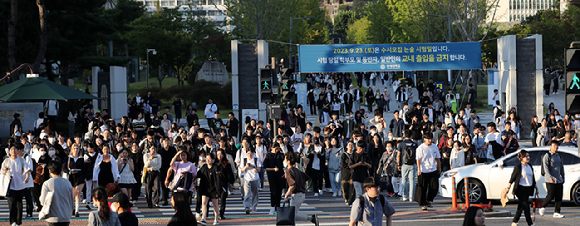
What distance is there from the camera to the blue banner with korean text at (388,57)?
31062 mm

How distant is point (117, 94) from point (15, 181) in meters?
22.9

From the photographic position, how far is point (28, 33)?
32656mm

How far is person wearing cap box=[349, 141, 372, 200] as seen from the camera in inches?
583

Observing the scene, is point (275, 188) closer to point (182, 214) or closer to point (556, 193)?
point (556, 193)

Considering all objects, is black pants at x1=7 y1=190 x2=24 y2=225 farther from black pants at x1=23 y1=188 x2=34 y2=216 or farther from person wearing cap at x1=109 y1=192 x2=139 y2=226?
person wearing cap at x1=109 y1=192 x2=139 y2=226

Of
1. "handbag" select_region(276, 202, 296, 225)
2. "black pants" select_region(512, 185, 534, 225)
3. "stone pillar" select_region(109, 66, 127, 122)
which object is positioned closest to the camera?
"handbag" select_region(276, 202, 296, 225)

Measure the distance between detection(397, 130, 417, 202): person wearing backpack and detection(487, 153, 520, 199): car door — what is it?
1672 millimetres

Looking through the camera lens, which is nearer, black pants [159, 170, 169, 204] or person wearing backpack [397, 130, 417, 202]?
person wearing backpack [397, 130, 417, 202]

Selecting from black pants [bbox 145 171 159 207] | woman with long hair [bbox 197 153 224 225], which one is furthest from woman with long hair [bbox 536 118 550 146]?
black pants [bbox 145 171 159 207]

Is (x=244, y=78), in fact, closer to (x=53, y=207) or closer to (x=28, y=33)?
(x=28, y=33)


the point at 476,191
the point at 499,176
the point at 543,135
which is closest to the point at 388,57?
the point at 543,135

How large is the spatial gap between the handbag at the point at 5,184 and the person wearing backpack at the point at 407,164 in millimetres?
8248

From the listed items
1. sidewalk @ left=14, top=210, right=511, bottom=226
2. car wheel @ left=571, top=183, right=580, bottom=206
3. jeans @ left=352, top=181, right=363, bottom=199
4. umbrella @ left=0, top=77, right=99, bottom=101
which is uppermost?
umbrella @ left=0, top=77, right=99, bottom=101

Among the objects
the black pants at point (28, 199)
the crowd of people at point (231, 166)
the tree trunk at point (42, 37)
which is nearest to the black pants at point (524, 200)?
the crowd of people at point (231, 166)
